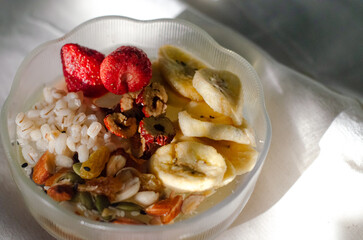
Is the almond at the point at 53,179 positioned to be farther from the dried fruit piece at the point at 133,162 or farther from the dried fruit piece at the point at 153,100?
the dried fruit piece at the point at 153,100

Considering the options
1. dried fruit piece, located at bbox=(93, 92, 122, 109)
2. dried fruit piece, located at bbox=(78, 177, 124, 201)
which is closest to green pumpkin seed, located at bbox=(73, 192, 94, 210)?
dried fruit piece, located at bbox=(78, 177, 124, 201)

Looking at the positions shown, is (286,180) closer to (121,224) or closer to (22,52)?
(121,224)

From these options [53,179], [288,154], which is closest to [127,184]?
[53,179]

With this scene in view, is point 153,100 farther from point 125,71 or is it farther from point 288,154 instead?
point 288,154

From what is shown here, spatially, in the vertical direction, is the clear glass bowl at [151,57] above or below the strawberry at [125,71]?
below

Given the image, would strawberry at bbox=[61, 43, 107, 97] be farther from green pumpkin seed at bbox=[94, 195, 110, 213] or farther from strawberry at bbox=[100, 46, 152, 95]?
green pumpkin seed at bbox=[94, 195, 110, 213]

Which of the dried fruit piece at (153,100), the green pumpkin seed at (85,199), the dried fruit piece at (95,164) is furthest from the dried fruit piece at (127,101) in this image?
the green pumpkin seed at (85,199)
